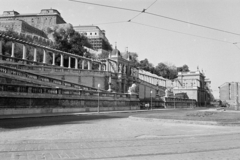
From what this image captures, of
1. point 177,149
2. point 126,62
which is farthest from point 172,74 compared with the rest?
point 177,149

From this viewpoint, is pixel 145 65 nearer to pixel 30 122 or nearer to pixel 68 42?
pixel 68 42

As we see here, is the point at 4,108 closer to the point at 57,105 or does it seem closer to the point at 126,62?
the point at 57,105

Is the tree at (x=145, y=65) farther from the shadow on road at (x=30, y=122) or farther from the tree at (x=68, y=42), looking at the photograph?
the shadow on road at (x=30, y=122)

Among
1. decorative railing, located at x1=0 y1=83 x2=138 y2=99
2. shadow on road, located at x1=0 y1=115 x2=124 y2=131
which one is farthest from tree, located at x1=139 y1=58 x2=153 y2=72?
shadow on road, located at x1=0 y1=115 x2=124 y2=131

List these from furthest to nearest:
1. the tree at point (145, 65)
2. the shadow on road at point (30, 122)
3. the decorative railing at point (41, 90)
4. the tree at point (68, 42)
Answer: the tree at point (145, 65) → the tree at point (68, 42) → the decorative railing at point (41, 90) → the shadow on road at point (30, 122)

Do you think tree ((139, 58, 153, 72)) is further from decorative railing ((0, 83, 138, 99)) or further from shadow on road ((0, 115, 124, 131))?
shadow on road ((0, 115, 124, 131))

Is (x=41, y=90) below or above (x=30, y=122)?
above

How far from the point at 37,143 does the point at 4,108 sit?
1517 centimetres

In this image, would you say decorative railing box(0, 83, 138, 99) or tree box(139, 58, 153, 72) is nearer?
decorative railing box(0, 83, 138, 99)

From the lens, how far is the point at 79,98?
32.8 metres

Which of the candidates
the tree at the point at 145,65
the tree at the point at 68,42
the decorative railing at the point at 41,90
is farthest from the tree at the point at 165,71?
the decorative railing at the point at 41,90

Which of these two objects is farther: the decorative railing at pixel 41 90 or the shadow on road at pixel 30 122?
the decorative railing at pixel 41 90

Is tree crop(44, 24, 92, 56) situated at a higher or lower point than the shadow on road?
higher

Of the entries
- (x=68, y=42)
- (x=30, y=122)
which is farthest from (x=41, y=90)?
(x=68, y=42)
